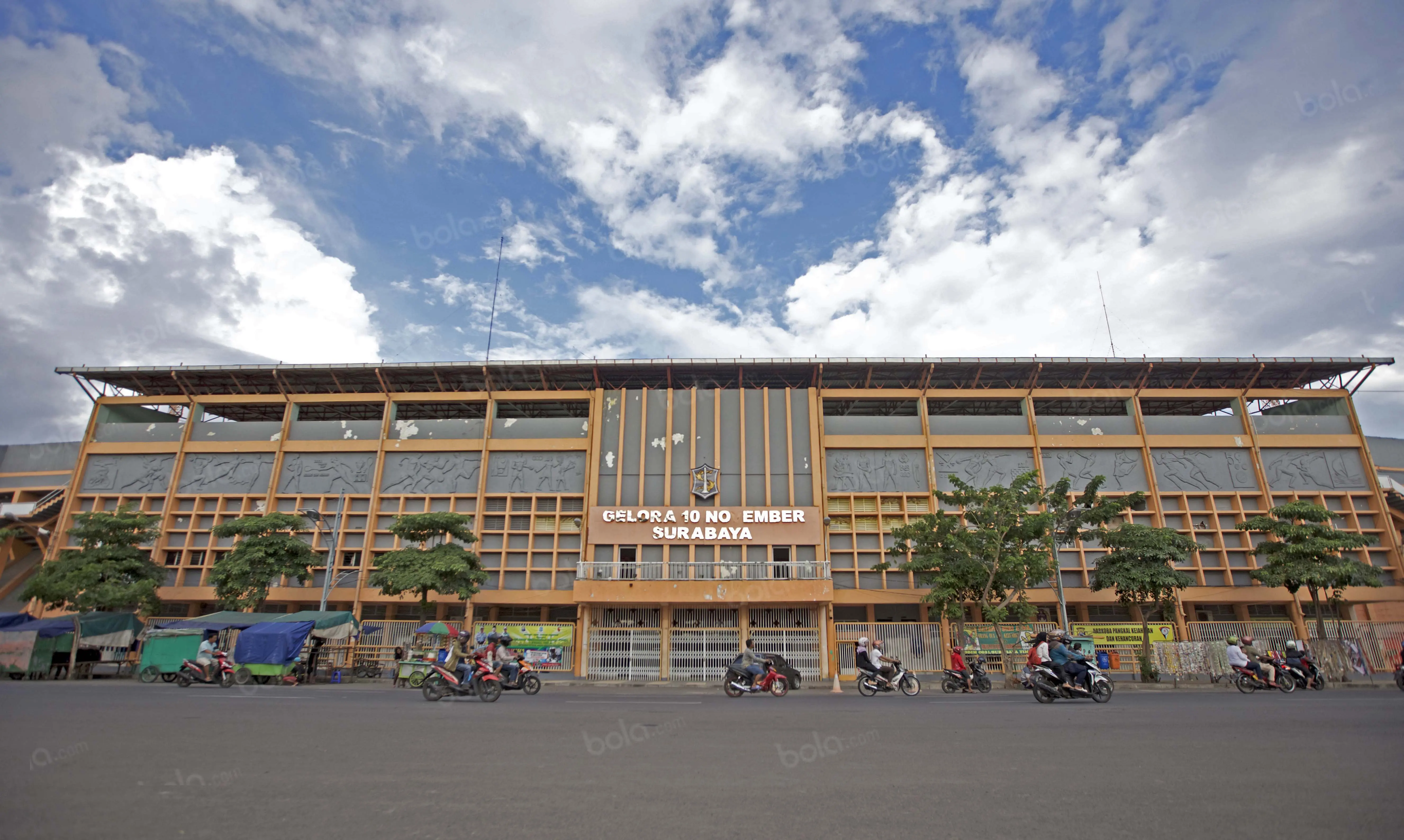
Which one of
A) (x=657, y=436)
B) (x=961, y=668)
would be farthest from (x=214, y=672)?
(x=961, y=668)

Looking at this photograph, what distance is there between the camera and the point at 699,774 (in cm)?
695

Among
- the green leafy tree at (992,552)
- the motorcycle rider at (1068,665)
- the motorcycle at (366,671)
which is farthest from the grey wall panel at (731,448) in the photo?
the motorcycle rider at (1068,665)

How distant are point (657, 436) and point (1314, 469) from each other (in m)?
30.3

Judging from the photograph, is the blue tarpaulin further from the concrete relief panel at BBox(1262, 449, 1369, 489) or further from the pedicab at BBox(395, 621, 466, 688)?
the concrete relief panel at BBox(1262, 449, 1369, 489)

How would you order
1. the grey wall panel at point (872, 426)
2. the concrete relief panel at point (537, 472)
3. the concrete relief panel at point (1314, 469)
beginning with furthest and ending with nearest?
the grey wall panel at point (872, 426) < the concrete relief panel at point (537, 472) < the concrete relief panel at point (1314, 469)

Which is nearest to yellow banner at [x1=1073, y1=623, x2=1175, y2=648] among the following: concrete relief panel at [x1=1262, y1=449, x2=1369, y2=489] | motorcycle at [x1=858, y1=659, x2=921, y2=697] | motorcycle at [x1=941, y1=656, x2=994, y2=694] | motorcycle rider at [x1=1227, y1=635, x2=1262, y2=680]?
motorcycle rider at [x1=1227, y1=635, x2=1262, y2=680]

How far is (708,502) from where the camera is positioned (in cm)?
2944

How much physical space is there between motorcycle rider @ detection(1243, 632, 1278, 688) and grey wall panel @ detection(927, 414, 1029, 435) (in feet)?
44.5

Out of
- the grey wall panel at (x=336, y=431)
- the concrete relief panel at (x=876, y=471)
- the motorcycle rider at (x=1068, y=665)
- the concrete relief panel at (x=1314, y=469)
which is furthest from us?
the grey wall panel at (x=336, y=431)

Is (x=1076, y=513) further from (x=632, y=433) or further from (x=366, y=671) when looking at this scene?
(x=366, y=671)

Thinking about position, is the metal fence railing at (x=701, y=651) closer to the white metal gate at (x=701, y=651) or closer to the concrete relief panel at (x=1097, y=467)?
the white metal gate at (x=701, y=651)

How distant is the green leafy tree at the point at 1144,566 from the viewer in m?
23.1

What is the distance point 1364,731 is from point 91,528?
37413 mm

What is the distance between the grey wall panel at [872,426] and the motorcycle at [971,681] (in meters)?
13.2
